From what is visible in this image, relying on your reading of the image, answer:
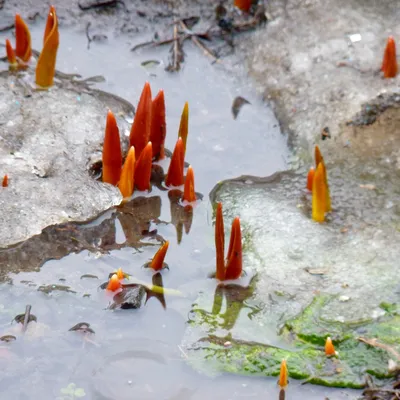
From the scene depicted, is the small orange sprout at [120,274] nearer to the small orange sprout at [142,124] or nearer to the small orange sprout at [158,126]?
the small orange sprout at [142,124]

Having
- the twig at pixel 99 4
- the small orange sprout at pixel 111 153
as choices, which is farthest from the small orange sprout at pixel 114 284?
the twig at pixel 99 4

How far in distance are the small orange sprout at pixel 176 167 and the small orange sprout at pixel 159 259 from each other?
898 millimetres

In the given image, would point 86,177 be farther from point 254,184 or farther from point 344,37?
point 344,37

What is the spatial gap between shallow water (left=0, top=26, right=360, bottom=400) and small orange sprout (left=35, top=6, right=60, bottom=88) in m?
0.69

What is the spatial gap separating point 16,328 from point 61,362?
1.30 feet

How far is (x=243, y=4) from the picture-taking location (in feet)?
24.4

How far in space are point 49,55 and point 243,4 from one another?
224cm

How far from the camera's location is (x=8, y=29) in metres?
7.22

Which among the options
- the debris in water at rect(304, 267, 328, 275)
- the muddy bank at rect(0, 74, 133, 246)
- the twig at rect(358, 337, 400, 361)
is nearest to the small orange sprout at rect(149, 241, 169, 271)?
the muddy bank at rect(0, 74, 133, 246)

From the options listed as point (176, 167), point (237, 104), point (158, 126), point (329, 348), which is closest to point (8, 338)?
point (176, 167)

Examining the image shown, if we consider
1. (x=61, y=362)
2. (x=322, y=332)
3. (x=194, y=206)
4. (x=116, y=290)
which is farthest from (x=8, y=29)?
(x=322, y=332)

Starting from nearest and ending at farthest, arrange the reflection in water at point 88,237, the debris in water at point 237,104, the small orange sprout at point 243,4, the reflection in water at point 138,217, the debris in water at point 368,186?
the reflection in water at point 88,237
the reflection in water at point 138,217
the debris in water at point 368,186
the debris in water at point 237,104
the small orange sprout at point 243,4

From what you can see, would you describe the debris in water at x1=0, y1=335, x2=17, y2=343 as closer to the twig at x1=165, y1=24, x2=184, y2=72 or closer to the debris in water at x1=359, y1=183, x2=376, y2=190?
the debris in water at x1=359, y1=183, x2=376, y2=190

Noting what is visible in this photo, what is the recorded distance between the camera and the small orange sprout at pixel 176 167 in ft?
18.2
